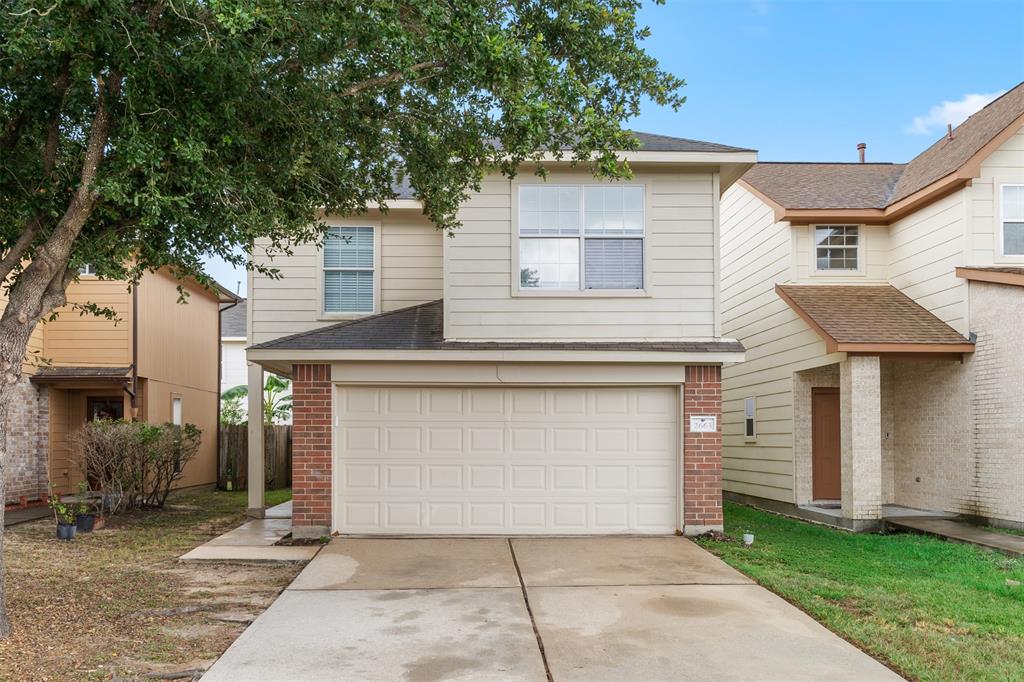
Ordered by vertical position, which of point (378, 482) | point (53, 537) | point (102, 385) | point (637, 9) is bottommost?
point (53, 537)

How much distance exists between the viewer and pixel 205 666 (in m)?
5.43

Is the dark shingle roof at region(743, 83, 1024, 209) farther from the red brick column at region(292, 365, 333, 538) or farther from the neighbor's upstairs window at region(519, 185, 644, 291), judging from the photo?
the red brick column at region(292, 365, 333, 538)

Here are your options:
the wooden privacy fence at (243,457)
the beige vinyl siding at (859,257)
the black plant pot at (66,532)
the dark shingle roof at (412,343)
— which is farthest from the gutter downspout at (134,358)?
the beige vinyl siding at (859,257)

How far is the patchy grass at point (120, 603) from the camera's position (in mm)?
5539

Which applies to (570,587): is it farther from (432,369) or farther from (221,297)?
(221,297)

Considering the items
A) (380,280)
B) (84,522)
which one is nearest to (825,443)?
(380,280)

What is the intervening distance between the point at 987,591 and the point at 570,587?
3975 mm

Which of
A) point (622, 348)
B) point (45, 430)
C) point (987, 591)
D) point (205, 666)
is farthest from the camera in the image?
point (45, 430)

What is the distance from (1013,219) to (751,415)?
17.8 feet

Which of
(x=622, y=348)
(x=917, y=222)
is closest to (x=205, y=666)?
(x=622, y=348)

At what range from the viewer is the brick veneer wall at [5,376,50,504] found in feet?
47.6

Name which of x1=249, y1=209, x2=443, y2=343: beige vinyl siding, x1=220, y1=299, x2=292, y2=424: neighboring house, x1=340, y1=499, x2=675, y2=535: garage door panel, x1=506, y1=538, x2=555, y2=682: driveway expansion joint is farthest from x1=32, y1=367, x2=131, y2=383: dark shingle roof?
x1=220, y1=299, x2=292, y2=424: neighboring house

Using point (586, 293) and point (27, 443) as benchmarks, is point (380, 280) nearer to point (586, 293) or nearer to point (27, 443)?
point (586, 293)

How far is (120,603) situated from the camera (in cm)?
708
